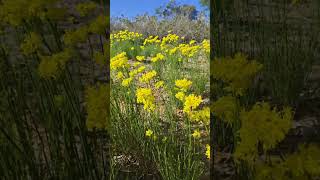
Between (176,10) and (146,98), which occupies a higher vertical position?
(176,10)

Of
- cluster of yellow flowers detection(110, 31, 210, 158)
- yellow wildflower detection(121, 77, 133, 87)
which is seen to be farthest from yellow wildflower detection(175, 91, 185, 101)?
yellow wildflower detection(121, 77, 133, 87)

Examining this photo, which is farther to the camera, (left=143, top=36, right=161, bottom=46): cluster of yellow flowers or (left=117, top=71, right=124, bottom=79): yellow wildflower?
(left=143, top=36, right=161, bottom=46): cluster of yellow flowers

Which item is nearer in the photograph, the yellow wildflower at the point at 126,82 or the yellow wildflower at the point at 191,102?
the yellow wildflower at the point at 191,102

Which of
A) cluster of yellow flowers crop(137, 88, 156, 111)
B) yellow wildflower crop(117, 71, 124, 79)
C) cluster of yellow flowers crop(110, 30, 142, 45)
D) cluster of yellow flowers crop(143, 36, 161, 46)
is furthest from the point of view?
cluster of yellow flowers crop(143, 36, 161, 46)

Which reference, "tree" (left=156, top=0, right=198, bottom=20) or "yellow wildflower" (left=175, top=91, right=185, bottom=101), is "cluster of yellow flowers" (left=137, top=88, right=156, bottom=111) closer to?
"yellow wildflower" (left=175, top=91, right=185, bottom=101)

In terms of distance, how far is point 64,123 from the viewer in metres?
1.17

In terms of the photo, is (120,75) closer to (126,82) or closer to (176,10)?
(126,82)

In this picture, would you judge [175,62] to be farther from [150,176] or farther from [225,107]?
[225,107]

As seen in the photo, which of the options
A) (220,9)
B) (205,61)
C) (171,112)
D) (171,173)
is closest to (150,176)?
(171,173)

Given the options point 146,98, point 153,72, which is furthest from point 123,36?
point 146,98

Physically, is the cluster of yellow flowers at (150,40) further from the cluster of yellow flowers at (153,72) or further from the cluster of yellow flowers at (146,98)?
the cluster of yellow flowers at (146,98)

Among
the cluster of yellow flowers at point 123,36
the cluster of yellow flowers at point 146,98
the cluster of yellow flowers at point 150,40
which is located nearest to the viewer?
the cluster of yellow flowers at point 146,98

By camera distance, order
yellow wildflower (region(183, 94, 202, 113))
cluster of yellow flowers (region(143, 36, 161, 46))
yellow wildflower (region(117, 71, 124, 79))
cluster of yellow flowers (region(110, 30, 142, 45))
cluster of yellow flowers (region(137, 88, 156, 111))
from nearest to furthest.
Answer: yellow wildflower (region(183, 94, 202, 113)), cluster of yellow flowers (region(137, 88, 156, 111)), yellow wildflower (region(117, 71, 124, 79)), cluster of yellow flowers (region(110, 30, 142, 45)), cluster of yellow flowers (region(143, 36, 161, 46))

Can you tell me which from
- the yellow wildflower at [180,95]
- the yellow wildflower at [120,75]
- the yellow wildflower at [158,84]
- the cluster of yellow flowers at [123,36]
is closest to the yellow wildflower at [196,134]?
the yellow wildflower at [180,95]
